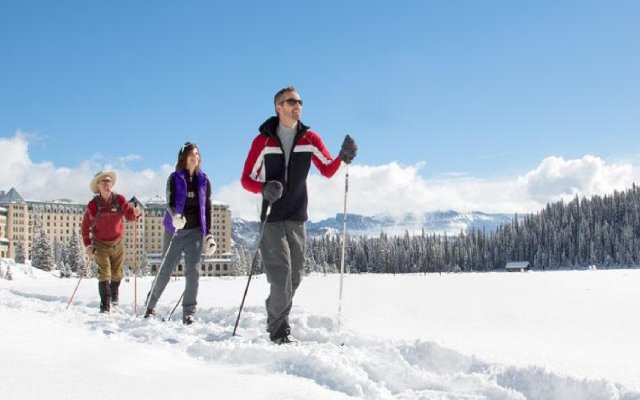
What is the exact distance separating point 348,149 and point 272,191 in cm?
105

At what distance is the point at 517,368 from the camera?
3734 millimetres

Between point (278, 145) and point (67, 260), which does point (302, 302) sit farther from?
point (67, 260)

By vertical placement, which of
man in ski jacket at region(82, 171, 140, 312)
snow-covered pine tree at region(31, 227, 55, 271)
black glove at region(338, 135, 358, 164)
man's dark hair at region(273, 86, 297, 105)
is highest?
man's dark hair at region(273, 86, 297, 105)

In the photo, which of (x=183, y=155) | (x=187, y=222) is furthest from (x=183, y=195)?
(x=183, y=155)

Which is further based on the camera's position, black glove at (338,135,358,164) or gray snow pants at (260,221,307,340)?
black glove at (338,135,358,164)

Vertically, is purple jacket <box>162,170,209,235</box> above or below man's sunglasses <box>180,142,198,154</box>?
below

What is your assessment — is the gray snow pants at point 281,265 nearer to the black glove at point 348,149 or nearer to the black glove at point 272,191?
the black glove at point 272,191

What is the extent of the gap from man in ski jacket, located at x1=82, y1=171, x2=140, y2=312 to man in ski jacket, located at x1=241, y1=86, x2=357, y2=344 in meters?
4.25

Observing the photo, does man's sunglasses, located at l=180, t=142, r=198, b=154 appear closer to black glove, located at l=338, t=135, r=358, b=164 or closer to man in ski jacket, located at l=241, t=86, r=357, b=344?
man in ski jacket, located at l=241, t=86, r=357, b=344

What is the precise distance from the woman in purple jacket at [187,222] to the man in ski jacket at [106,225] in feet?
4.79

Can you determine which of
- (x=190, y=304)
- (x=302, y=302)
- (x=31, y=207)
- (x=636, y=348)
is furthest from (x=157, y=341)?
(x=31, y=207)

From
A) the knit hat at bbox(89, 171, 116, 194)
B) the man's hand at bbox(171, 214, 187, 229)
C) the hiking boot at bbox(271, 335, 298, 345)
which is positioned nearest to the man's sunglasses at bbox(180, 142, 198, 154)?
the man's hand at bbox(171, 214, 187, 229)

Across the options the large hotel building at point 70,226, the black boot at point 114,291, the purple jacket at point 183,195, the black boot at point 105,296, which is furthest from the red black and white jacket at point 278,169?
the large hotel building at point 70,226

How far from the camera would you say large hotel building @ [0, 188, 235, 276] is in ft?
474
